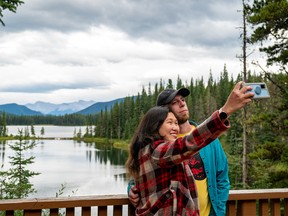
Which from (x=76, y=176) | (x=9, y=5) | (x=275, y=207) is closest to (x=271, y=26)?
(x=9, y=5)

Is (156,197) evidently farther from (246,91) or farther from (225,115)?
(246,91)

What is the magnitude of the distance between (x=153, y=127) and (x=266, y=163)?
37.7 ft

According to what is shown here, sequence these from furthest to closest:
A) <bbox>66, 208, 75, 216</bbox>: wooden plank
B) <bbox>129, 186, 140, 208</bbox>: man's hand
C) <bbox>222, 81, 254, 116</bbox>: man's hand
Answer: <bbox>66, 208, 75, 216</bbox>: wooden plank < <bbox>129, 186, 140, 208</bbox>: man's hand < <bbox>222, 81, 254, 116</bbox>: man's hand

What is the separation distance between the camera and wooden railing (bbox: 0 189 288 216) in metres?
2.31

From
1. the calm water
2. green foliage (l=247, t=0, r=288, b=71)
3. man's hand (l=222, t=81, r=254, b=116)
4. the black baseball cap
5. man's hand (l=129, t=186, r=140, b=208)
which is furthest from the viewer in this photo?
the calm water

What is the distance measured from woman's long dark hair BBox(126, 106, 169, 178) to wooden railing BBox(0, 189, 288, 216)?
1.48 ft

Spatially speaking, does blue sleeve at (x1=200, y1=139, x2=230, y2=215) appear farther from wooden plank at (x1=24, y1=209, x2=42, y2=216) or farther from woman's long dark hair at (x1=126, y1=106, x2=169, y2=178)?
wooden plank at (x1=24, y1=209, x2=42, y2=216)

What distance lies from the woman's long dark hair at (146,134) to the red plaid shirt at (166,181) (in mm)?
40

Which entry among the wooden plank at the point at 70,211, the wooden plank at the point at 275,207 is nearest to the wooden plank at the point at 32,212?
the wooden plank at the point at 70,211

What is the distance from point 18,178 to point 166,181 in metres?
8.59

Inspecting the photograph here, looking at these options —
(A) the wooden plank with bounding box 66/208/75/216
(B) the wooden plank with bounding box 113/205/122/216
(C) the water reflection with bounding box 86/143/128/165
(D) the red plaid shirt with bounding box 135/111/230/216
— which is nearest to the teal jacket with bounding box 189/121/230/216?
(D) the red plaid shirt with bounding box 135/111/230/216

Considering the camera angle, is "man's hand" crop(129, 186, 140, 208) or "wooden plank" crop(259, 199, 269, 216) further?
"wooden plank" crop(259, 199, 269, 216)

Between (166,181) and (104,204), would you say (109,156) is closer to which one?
(104,204)

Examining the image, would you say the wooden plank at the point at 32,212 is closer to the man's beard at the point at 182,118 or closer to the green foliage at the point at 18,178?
the man's beard at the point at 182,118
